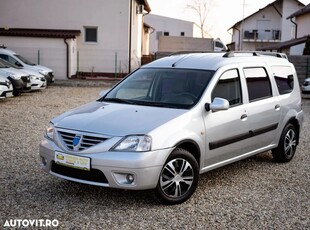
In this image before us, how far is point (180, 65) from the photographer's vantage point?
623 cm

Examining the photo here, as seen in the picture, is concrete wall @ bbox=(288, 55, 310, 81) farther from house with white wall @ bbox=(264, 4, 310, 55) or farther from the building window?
the building window

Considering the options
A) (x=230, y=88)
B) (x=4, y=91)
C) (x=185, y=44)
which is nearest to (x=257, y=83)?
(x=230, y=88)

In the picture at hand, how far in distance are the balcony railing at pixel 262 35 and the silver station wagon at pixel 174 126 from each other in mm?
47155

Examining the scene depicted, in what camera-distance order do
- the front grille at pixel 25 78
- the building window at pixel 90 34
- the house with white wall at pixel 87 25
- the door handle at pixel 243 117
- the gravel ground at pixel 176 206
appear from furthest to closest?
the building window at pixel 90 34, the house with white wall at pixel 87 25, the front grille at pixel 25 78, the door handle at pixel 243 117, the gravel ground at pixel 176 206

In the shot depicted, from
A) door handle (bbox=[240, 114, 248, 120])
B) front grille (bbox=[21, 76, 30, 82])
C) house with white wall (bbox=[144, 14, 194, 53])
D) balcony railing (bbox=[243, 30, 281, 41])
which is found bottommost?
front grille (bbox=[21, 76, 30, 82])

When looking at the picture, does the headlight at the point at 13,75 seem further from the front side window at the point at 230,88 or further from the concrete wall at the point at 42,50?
the front side window at the point at 230,88

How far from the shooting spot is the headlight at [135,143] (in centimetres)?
473

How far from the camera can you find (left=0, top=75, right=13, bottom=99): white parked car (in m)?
13.8

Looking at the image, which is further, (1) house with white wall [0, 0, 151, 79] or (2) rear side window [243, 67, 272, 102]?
(1) house with white wall [0, 0, 151, 79]

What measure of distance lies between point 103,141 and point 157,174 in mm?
681

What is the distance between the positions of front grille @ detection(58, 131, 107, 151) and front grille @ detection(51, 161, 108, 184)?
0.83 ft

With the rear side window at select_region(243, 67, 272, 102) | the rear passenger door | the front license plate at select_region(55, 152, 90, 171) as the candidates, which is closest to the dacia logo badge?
the front license plate at select_region(55, 152, 90, 171)

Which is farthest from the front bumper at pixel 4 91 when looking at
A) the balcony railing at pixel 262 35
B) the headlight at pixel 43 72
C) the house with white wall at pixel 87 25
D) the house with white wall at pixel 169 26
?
the house with white wall at pixel 169 26

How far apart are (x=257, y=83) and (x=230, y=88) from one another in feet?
2.51
